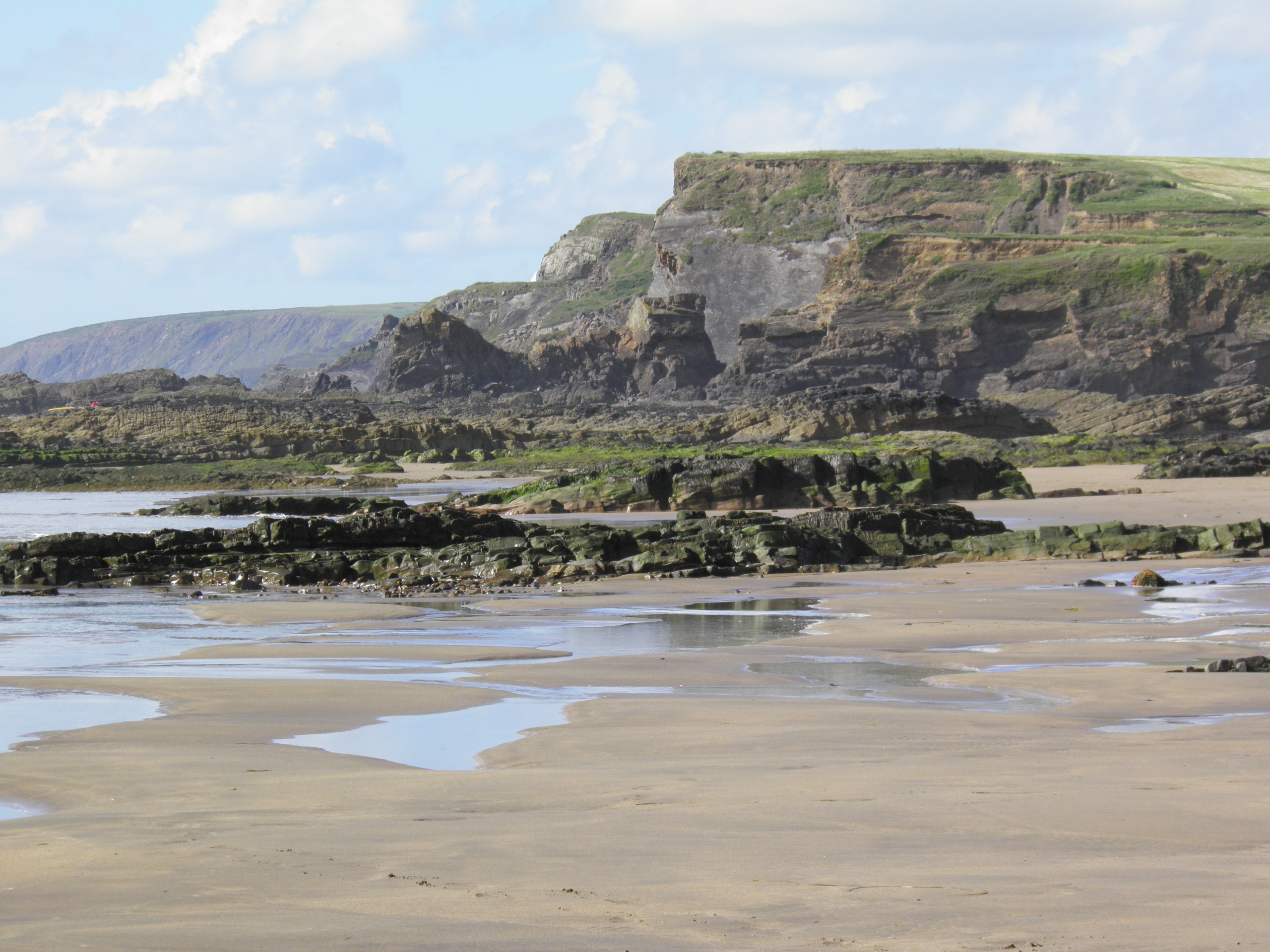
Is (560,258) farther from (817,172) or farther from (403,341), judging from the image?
(403,341)

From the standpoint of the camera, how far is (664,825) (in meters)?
4.68

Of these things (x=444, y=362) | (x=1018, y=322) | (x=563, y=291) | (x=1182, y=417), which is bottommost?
(x=1182, y=417)

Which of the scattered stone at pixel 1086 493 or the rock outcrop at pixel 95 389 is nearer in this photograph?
the scattered stone at pixel 1086 493

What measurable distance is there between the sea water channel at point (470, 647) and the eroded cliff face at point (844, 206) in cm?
10469

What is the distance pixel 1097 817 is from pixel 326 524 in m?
18.8

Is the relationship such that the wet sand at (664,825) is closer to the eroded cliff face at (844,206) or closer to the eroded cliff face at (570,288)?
the eroded cliff face at (844,206)

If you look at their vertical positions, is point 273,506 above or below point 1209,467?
below

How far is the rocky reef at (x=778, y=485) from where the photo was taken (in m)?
31.0

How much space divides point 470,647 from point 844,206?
12576 cm

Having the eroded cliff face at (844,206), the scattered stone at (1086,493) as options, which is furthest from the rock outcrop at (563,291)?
the scattered stone at (1086,493)

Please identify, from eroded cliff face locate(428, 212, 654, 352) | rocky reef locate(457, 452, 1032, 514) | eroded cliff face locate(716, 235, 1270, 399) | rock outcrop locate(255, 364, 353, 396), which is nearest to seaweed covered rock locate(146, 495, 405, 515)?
rocky reef locate(457, 452, 1032, 514)

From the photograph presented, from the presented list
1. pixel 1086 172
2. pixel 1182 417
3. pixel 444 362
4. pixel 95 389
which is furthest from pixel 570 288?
pixel 1182 417

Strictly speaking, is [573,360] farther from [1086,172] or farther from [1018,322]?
[1086,172]

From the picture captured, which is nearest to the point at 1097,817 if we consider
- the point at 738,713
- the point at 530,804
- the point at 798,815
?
the point at 798,815
